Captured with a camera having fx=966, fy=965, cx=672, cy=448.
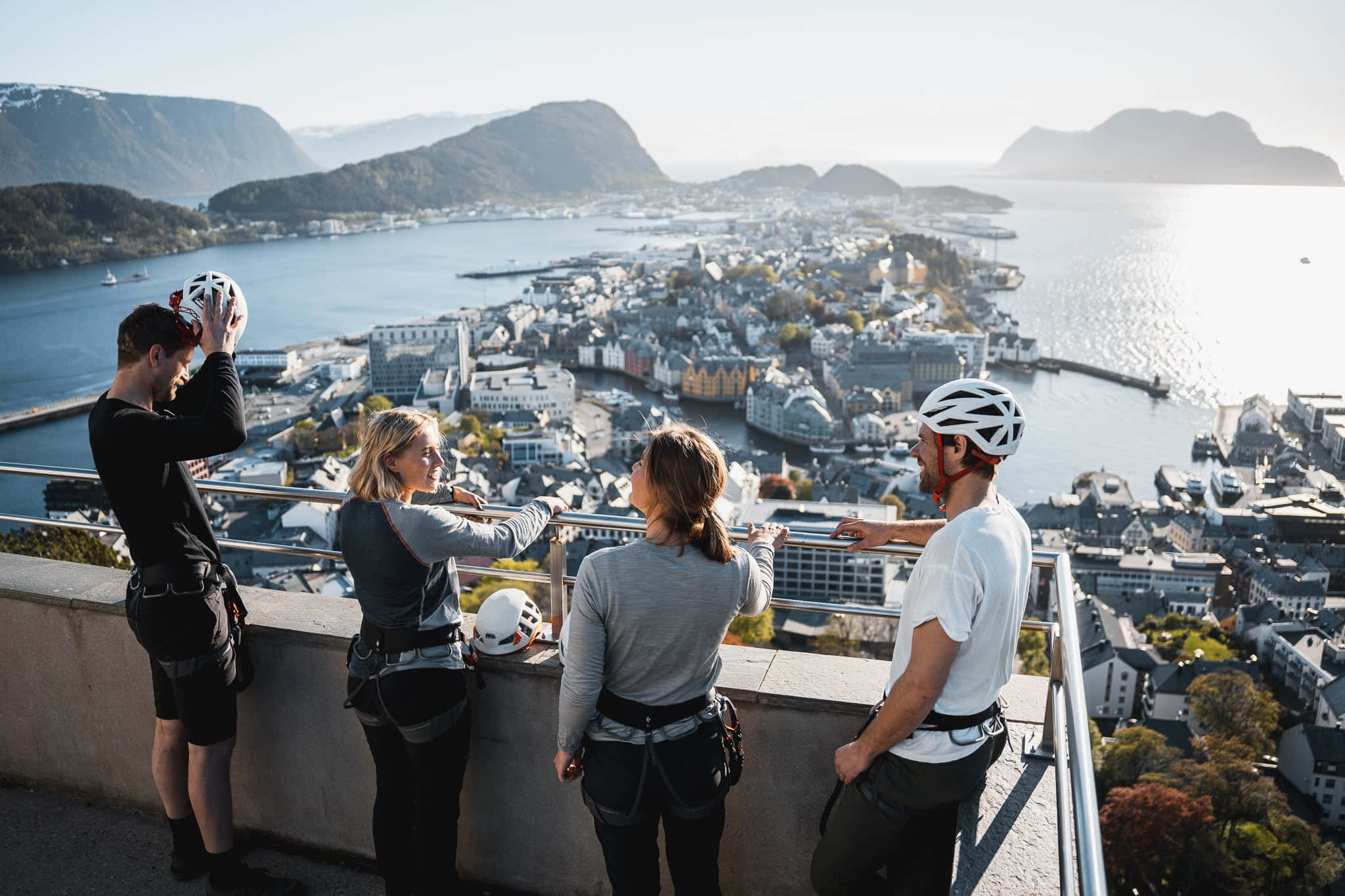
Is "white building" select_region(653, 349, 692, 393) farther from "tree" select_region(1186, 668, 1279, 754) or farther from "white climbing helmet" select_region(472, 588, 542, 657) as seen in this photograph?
"white climbing helmet" select_region(472, 588, 542, 657)

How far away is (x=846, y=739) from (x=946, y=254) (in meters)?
55.4

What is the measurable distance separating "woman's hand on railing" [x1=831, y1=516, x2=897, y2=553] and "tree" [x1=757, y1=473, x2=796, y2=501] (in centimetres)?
1787

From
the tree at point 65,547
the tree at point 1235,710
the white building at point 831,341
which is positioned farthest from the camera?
the white building at point 831,341

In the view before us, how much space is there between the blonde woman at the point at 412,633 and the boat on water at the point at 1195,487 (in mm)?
21731

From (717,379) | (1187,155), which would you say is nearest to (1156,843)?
(717,379)

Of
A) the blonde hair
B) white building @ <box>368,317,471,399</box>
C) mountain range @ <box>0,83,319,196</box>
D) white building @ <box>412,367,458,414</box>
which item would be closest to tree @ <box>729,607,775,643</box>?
the blonde hair

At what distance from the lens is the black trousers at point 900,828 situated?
94cm

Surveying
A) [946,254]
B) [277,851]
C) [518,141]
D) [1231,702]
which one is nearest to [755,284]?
[946,254]

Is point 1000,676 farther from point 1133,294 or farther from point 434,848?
point 1133,294

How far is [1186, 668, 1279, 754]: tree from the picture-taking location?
415 inches

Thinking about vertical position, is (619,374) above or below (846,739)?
below

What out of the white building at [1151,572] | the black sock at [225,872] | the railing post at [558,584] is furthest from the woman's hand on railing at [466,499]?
the white building at [1151,572]

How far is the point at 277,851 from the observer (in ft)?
5.01

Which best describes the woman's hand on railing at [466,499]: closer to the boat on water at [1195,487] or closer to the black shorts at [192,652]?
the black shorts at [192,652]
